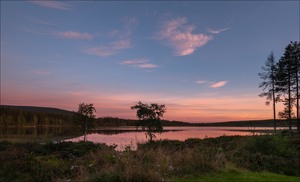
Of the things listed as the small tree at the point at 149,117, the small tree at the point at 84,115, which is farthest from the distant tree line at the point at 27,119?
the small tree at the point at 149,117

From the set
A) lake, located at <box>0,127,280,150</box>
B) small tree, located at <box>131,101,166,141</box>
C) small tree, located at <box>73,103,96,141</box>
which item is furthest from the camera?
small tree, located at <box>73,103,96,141</box>

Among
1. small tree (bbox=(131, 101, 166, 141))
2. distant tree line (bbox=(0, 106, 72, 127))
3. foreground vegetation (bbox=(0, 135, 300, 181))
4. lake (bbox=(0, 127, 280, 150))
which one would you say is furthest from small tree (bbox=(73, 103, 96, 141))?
distant tree line (bbox=(0, 106, 72, 127))

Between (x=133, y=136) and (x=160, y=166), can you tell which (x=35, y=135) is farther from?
(x=160, y=166)

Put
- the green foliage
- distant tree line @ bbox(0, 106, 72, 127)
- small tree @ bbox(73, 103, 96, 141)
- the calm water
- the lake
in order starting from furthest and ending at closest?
distant tree line @ bbox(0, 106, 72, 127) → small tree @ bbox(73, 103, 96, 141) → the lake → the calm water → the green foliage

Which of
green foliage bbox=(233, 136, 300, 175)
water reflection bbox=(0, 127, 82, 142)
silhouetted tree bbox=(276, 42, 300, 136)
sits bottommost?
water reflection bbox=(0, 127, 82, 142)

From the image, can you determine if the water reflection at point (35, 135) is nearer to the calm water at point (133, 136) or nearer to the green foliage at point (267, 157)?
the calm water at point (133, 136)

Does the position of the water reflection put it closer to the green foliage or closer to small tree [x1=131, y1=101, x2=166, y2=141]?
small tree [x1=131, y1=101, x2=166, y2=141]

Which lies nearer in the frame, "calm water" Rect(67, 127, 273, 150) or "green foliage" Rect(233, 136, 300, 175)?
"green foliage" Rect(233, 136, 300, 175)

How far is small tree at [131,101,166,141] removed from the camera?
1099 inches

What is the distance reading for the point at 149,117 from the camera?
2809cm

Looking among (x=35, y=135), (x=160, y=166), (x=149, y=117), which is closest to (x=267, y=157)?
(x=160, y=166)

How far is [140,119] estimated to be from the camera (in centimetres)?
2830

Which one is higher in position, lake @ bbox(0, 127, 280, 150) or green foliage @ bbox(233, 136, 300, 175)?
green foliage @ bbox(233, 136, 300, 175)

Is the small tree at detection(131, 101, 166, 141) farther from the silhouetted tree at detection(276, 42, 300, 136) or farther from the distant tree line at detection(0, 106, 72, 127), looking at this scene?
the distant tree line at detection(0, 106, 72, 127)
